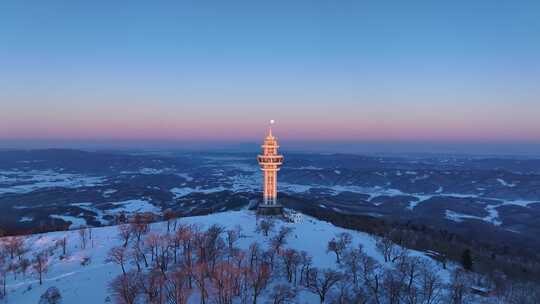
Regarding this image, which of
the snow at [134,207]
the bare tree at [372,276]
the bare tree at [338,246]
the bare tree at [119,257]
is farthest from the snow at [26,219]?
the bare tree at [372,276]

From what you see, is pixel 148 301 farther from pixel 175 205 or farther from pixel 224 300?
pixel 175 205

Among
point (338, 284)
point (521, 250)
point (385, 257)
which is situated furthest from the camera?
point (521, 250)

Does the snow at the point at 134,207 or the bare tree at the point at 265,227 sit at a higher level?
the bare tree at the point at 265,227

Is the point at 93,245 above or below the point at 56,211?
above

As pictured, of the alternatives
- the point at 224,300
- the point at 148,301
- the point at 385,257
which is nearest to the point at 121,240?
the point at 148,301

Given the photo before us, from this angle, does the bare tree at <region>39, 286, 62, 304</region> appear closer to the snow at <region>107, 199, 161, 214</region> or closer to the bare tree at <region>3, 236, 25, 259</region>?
the bare tree at <region>3, 236, 25, 259</region>

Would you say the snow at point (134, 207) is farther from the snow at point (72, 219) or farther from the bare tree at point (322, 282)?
the bare tree at point (322, 282)
